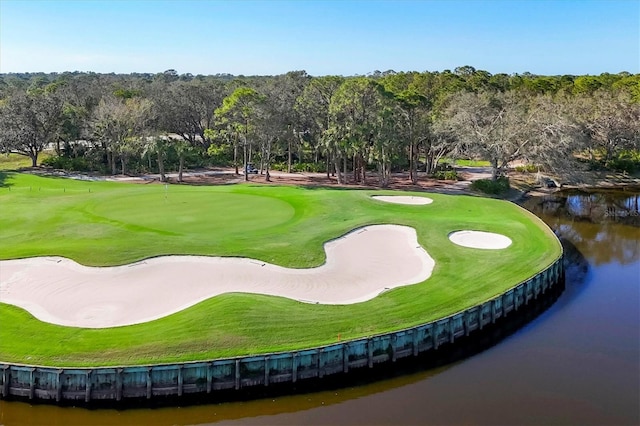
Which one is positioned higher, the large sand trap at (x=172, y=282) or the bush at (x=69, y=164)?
the bush at (x=69, y=164)

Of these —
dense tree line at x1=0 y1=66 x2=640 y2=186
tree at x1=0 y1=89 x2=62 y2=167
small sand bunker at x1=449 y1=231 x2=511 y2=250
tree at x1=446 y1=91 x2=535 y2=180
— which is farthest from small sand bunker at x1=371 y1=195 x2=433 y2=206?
tree at x1=0 y1=89 x2=62 y2=167

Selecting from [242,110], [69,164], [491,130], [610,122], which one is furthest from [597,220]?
[69,164]

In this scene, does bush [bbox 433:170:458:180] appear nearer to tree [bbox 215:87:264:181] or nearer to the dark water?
tree [bbox 215:87:264:181]

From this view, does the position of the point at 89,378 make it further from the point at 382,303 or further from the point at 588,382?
the point at 588,382

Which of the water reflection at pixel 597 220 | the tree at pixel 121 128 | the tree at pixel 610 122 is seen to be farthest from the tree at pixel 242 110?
the tree at pixel 610 122

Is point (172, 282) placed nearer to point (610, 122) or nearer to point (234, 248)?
point (234, 248)

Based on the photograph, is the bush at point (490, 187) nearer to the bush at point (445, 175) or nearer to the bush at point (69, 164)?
the bush at point (445, 175)
